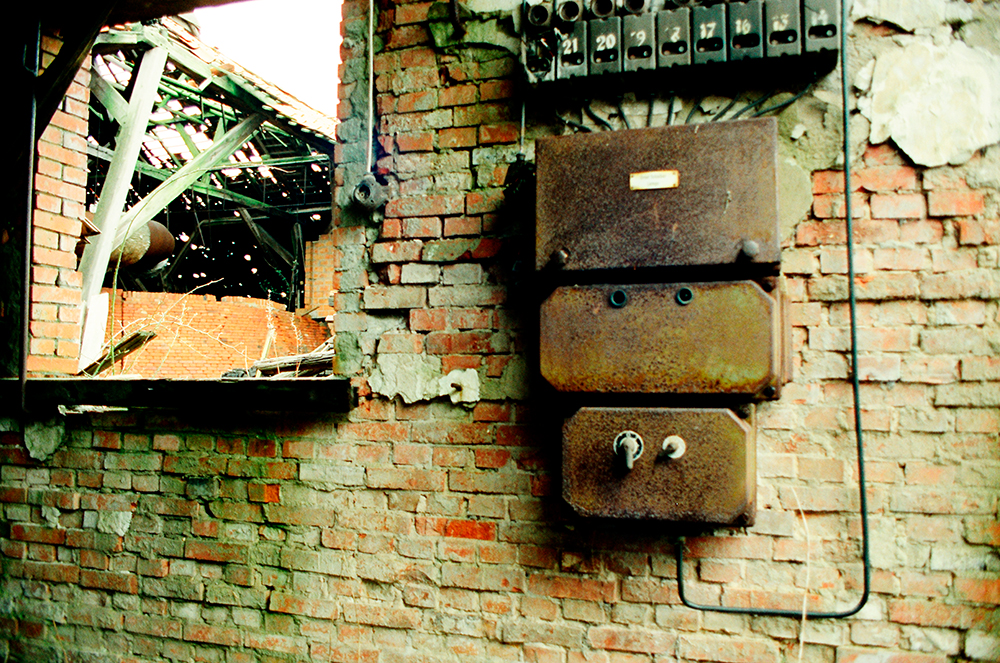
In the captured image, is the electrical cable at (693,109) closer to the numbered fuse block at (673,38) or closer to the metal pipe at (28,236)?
the numbered fuse block at (673,38)

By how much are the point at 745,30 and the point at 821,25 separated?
0.18 meters

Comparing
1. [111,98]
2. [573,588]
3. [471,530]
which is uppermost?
[111,98]

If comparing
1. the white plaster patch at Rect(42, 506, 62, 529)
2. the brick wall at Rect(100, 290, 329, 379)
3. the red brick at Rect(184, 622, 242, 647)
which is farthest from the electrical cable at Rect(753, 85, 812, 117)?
the brick wall at Rect(100, 290, 329, 379)

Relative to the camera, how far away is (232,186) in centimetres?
970

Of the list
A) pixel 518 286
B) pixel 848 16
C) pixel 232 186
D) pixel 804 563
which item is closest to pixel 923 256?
pixel 848 16

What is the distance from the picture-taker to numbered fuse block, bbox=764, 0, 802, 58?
4.81 feet

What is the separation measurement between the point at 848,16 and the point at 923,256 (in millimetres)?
654

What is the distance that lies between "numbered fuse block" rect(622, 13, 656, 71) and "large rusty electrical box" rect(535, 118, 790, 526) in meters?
0.28

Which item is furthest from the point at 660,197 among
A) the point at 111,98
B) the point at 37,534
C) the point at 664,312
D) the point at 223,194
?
the point at 223,194

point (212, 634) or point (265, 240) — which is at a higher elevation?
point (265, 240)

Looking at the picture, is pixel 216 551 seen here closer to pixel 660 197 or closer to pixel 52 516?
pixel 52 516

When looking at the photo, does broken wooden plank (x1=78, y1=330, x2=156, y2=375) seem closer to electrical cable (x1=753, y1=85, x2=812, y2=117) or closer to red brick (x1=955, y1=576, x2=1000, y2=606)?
electrical cable (x1=753, y1=85, x2=812, y2=117)

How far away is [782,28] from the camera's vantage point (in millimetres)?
1472

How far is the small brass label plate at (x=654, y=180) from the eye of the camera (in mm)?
1379
